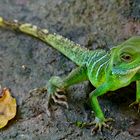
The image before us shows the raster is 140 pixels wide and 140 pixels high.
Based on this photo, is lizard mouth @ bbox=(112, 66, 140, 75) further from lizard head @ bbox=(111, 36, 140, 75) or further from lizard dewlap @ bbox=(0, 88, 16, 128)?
lizard dewlap @ bbox=(0, 88, 16, 128)

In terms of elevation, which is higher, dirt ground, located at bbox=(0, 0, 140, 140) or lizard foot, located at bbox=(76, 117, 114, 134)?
dirt ground, located at bbox=(0, 0, 140, 140)

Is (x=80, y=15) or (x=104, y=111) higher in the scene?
(x=80, y=15)

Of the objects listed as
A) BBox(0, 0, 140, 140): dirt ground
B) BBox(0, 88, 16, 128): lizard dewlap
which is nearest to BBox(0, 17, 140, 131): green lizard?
BBox(0, 0, 140, 140): dirt ground

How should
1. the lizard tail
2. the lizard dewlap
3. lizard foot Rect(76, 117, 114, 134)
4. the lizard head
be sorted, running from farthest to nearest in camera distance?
the lizard tail, the lizard dewlap, lizard foot Rect(76, 117, 114, 134), the lizard head

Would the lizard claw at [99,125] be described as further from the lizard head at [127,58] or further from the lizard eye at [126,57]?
the lizard eye at [126,57]

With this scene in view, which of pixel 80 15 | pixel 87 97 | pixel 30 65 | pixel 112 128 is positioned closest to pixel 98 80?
pixel 87 97

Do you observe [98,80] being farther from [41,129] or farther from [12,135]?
[12,135]

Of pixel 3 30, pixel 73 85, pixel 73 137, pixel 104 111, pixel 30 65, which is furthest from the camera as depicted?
pixel 3 30

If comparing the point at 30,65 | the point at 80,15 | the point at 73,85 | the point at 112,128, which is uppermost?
the point at 80,15
